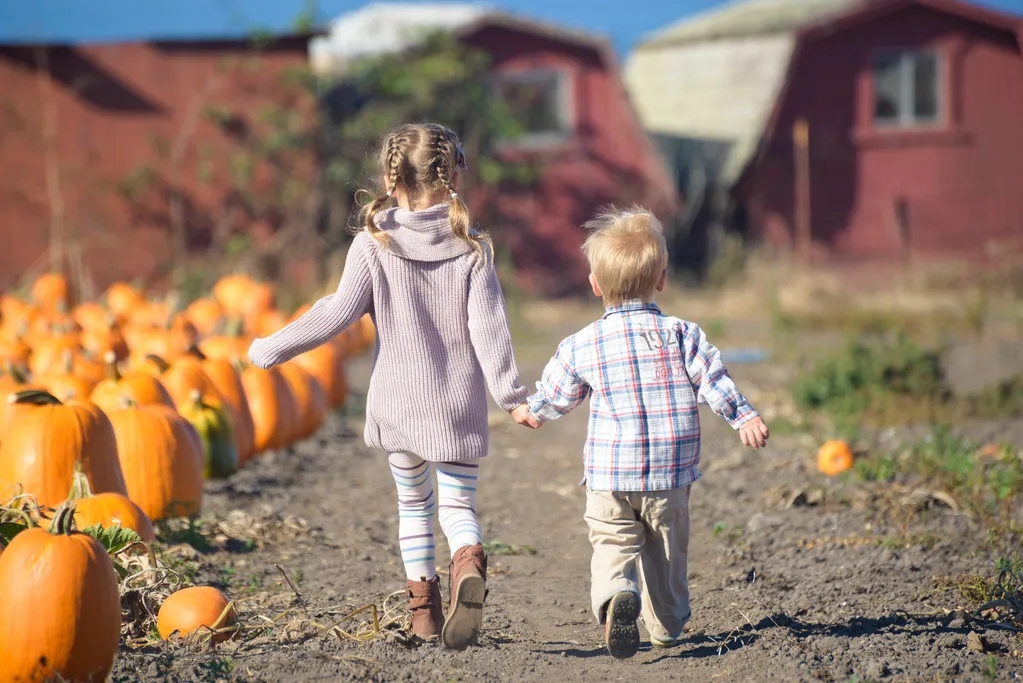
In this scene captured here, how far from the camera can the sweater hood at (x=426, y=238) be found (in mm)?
3744

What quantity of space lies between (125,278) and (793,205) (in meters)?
9.98

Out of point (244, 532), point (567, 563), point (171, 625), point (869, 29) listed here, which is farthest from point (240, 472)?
point (869, 29)

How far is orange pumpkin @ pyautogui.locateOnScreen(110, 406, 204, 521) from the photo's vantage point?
5184 millimetres

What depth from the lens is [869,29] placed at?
19.6 m

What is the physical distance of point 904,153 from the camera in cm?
1981

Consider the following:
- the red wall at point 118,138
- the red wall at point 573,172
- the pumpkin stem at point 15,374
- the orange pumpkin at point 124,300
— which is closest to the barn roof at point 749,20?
the red wall at point 573,172

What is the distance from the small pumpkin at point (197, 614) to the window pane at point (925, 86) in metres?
18.4

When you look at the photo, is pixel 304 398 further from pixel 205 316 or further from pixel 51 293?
pixel 51 293

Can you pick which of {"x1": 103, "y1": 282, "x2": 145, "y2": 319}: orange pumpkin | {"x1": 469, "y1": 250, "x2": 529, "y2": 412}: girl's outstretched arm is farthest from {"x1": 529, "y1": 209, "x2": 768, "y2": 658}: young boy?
{"x1": 103, "y1": 282, "x2": 145, "y2": 319}: orange pumpkin

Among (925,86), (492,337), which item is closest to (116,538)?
(492,337)

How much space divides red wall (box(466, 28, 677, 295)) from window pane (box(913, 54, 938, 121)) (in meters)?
5.06

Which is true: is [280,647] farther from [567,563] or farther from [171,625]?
[567,563]

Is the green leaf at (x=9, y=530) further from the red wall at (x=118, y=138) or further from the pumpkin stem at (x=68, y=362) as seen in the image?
the red wall at (x=118, y=138)

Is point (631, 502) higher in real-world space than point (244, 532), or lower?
higher
